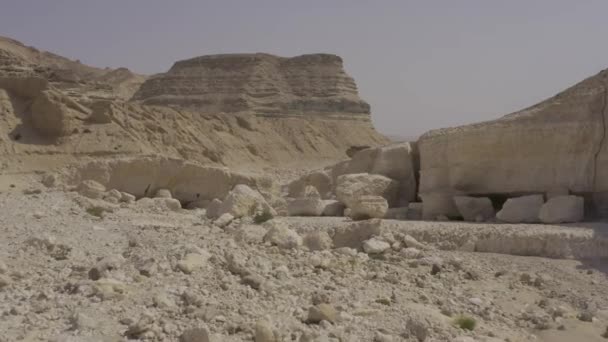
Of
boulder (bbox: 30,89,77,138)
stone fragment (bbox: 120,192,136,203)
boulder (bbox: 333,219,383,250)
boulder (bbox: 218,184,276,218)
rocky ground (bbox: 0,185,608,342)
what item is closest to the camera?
rocky ground (bbox: 0,185,608,342)

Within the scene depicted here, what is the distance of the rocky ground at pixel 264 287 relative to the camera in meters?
5.54

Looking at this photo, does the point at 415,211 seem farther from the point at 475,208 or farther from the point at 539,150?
the point at 539,150

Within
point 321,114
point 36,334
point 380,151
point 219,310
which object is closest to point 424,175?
point 380,151

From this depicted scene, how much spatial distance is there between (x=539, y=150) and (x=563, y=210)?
129 cm

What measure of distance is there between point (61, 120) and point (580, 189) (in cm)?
1507

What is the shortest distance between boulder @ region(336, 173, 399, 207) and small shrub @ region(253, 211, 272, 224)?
2195 millimetres

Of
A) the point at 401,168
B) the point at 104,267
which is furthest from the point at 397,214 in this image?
the point at 104,267

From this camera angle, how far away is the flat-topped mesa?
5478cm

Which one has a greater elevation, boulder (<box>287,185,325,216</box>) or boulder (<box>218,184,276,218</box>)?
boulder (<box>218,184,276,218</box>)

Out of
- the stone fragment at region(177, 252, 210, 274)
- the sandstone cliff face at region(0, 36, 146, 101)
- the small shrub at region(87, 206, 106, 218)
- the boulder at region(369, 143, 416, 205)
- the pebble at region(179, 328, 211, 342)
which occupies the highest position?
the sandstone cliff face at region(0, 36, 146, 101)

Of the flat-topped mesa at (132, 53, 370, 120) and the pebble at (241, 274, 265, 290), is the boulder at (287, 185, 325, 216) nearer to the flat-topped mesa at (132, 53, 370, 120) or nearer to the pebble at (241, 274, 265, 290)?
the pebble at (241, 274, 265, 290)

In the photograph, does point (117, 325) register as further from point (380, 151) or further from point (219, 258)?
point (380, 151)

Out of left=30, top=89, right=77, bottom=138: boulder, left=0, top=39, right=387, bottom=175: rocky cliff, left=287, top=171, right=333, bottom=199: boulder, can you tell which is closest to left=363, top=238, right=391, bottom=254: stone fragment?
left=287, top=171, right=333, bottom=199: boulder

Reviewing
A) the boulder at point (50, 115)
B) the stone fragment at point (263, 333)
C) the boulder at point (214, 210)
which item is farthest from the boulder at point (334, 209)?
the boulder at point (50, 115)
